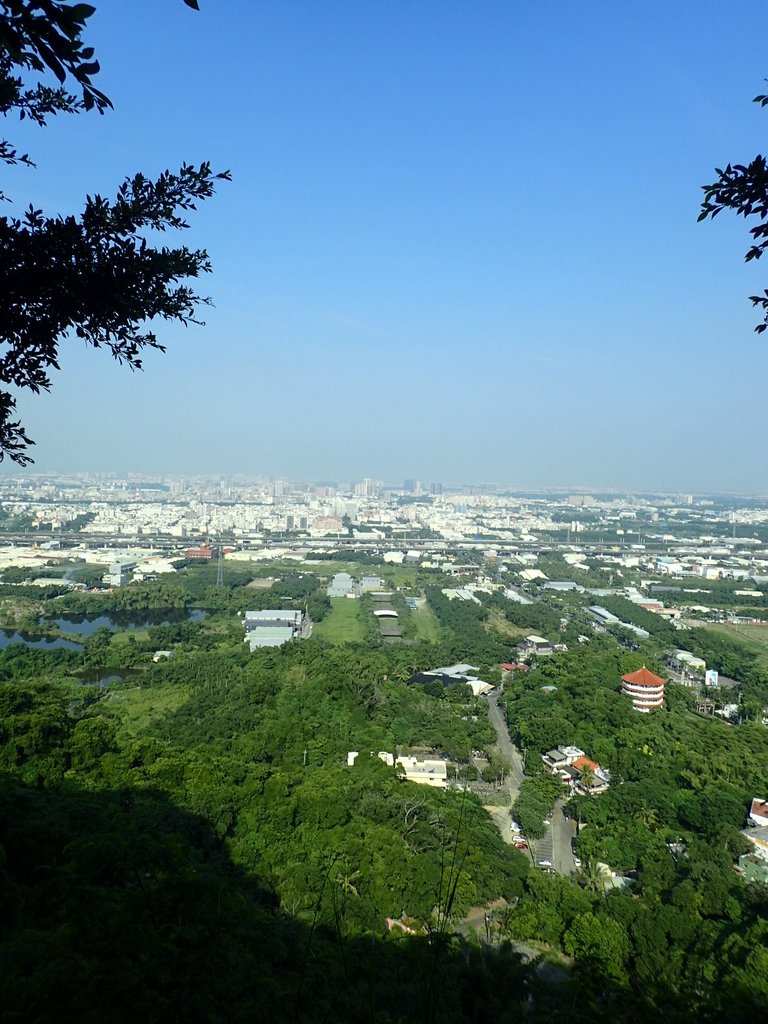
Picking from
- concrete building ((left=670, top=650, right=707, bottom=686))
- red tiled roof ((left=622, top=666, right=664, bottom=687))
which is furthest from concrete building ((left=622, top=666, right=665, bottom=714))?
concrete building ((left=670, top=650, right=707, bottom=686))

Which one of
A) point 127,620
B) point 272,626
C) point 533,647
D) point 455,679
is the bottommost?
point 127,620

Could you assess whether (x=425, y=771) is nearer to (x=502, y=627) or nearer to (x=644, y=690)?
(x=644, y=690)

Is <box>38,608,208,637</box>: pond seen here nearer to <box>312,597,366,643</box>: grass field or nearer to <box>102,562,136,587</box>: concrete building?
<box>312,597,366,643</box>: grass field

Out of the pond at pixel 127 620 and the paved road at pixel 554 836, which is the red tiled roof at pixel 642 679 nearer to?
the paved road at pixel 554 836

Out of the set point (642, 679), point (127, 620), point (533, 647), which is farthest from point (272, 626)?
point (642, 679)

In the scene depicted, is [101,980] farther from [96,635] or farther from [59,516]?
[59,516]

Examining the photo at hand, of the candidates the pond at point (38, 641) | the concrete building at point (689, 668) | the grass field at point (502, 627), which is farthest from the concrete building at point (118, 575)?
the concrete building at point (689, 668)

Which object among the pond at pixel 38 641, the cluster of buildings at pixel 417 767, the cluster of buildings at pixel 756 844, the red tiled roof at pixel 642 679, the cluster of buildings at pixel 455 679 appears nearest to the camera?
the cluster of buildings at pixel 756 844
